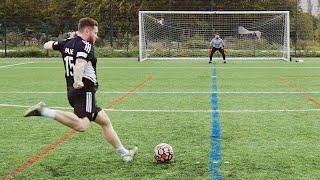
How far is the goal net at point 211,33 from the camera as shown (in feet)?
110

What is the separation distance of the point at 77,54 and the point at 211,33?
94.3 ft

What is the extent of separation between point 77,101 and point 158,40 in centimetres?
2687

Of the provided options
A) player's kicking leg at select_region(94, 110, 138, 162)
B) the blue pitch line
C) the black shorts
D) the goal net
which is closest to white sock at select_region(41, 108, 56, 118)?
the black shorts

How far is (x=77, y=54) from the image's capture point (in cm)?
636

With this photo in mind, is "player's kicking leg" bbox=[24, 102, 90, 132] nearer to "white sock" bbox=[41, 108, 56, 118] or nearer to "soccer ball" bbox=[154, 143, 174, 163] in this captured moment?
"white sock" bbox=[41, 108, 56, 118]

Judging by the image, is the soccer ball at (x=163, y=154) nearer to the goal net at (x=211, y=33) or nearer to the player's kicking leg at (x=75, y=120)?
the player's kicking leg at (x=75, y=120)

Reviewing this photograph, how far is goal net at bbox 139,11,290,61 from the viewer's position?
110 ft

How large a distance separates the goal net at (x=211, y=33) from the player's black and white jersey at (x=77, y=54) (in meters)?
26.2

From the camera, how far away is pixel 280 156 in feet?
23.2

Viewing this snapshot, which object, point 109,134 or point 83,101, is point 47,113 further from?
point 109,134

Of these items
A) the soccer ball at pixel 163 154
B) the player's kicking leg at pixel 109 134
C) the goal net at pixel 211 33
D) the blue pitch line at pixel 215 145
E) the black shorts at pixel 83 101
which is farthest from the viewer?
the goal net at pixel 211 33

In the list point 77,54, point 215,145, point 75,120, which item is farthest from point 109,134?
point 215,145

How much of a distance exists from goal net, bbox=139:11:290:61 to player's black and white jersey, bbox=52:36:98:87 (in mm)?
26195

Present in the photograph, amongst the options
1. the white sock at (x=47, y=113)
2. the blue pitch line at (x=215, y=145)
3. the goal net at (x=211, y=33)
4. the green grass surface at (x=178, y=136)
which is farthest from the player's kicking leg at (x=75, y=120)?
the goal net at (x=211, y=33)
